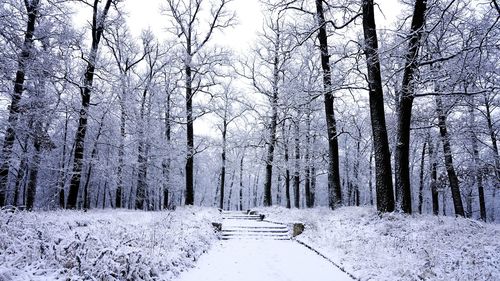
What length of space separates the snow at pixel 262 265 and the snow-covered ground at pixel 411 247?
17.6 inches

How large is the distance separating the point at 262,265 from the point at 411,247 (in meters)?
3.28

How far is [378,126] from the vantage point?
32.2 feet

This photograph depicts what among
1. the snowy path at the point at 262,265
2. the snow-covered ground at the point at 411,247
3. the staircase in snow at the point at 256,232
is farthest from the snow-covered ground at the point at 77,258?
the staircase in snow at the point at 256,232

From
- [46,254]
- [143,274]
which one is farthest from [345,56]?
[46,254]

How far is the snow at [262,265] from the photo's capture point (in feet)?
19.9

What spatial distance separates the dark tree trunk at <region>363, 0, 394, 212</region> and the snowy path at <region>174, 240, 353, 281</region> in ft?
9.79

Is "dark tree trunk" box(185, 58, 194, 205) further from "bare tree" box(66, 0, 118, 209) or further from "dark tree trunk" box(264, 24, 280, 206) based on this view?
"dark tree trunk" box(264, 24, 280, 206)

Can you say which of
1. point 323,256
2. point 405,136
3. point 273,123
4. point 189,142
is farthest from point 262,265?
point 273,123

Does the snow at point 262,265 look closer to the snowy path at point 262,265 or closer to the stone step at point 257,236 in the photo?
the snowy path at point 262,265

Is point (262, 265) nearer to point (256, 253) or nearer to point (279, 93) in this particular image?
point (256, 253)

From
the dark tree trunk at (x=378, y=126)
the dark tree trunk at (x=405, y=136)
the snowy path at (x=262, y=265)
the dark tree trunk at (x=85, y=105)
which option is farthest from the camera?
the dark tree trunk at (x=85, y=105)

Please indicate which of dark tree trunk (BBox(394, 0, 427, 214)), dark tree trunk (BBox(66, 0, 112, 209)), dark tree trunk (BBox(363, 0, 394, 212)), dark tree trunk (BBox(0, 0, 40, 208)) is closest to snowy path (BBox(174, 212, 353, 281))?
dark tree trunk (BBox(363, 0, 394, 212))

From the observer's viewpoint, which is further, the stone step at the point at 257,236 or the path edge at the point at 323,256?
the stone step at the point at 257,236

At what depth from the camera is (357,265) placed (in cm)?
633
